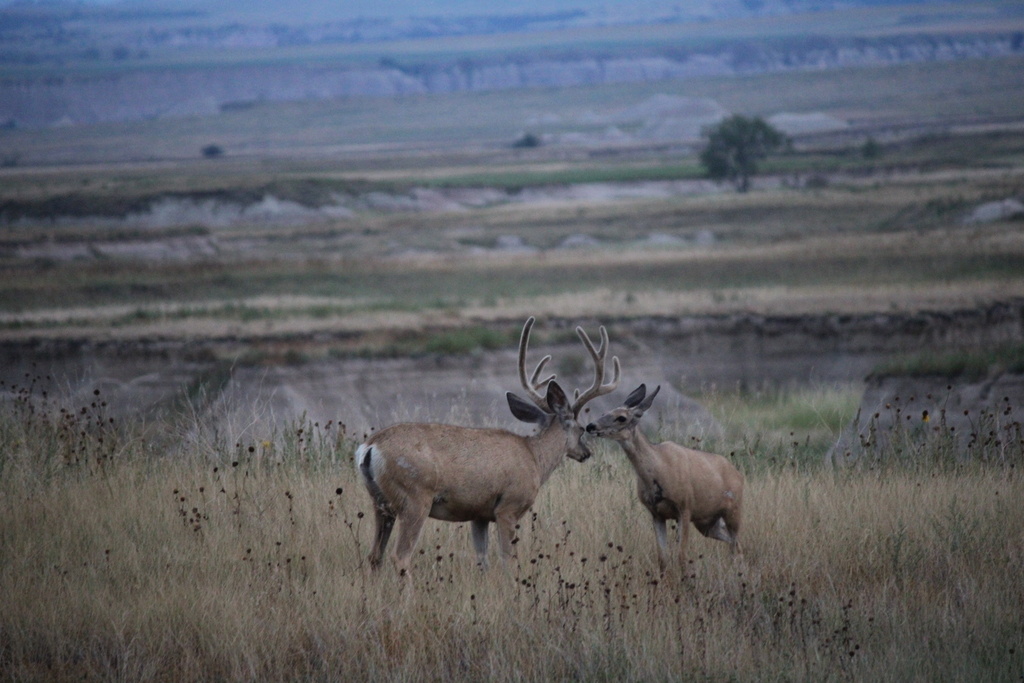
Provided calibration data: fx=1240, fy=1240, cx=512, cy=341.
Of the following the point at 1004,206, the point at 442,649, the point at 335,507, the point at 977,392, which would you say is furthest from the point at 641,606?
the point at 1004,206

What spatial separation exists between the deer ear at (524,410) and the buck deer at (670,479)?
506mm

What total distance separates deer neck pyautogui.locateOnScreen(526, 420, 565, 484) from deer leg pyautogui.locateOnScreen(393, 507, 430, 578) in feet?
3.72

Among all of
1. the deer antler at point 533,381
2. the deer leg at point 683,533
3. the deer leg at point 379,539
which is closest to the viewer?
the deer leg at point 379,539

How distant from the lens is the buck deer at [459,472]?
7.63m

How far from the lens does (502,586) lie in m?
7.79

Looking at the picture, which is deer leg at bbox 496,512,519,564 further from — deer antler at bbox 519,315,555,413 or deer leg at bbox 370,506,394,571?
deer antler at bbox 519,315,555,413

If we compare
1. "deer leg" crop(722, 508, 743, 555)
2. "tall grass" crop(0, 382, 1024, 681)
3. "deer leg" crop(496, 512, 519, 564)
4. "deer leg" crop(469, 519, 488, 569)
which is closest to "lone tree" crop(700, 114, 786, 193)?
"tall grass" crop(0, 382, 1024, 681)

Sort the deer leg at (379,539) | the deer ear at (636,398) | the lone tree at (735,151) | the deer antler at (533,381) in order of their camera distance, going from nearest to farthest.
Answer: the deer leg at (379,539) < the deer ear at (636,398) < the deer antler at (533,381) < the lone tree at (735,151)

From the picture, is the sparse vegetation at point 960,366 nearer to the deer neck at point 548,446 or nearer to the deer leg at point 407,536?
the deer neck at point 548,446

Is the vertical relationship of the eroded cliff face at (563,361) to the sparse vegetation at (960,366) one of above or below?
below

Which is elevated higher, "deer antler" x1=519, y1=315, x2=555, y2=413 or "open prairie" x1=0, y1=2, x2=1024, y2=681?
"deer antler" x1=519, y1=315, x2=555, y2=413

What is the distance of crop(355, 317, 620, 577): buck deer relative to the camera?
763 cm

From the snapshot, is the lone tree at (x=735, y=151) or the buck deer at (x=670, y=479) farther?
the lone tree at (x=735, y=151)

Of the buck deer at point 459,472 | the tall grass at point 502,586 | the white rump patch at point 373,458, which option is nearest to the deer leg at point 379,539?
the buck deer at point 459,472
